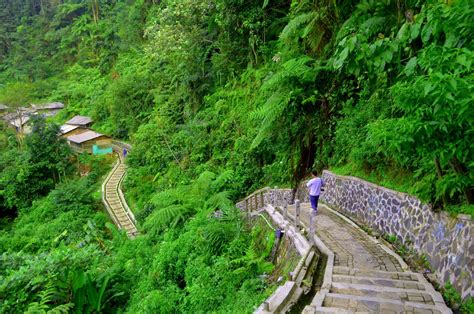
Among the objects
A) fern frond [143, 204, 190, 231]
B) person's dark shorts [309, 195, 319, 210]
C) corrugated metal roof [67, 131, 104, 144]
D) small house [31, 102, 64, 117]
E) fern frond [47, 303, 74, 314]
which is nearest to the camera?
fern frond [47, 303, 74, 314]

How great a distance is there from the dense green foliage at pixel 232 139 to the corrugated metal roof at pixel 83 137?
6.60ft

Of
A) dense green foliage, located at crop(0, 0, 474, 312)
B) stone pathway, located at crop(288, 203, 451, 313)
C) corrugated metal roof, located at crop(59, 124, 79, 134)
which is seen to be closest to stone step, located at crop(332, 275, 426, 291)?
stone pathway, located at crop(288, 203, 451, 313)

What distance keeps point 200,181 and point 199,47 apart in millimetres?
10549

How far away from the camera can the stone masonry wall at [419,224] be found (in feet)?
15.8

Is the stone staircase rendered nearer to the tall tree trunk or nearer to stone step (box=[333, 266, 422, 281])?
stone step (box=[333, 266, 422, 281])

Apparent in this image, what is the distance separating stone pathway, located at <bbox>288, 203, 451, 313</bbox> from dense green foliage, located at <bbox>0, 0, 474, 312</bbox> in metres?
1.35

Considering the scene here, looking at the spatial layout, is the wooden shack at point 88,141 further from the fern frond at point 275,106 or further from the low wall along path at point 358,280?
the low wall along path at point 358,280

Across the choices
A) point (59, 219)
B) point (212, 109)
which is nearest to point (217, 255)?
point (212, 109)

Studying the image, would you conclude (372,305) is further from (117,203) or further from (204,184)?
(117,203)

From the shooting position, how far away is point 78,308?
351 inches

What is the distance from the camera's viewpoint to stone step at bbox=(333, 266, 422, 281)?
5.41 metres

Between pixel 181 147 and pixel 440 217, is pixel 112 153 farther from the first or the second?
pixel 440 217

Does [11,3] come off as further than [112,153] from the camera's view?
Yes

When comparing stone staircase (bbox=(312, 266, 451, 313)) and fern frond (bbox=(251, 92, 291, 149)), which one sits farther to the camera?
fern frond (bbox=(251, 92, 291, 149))
